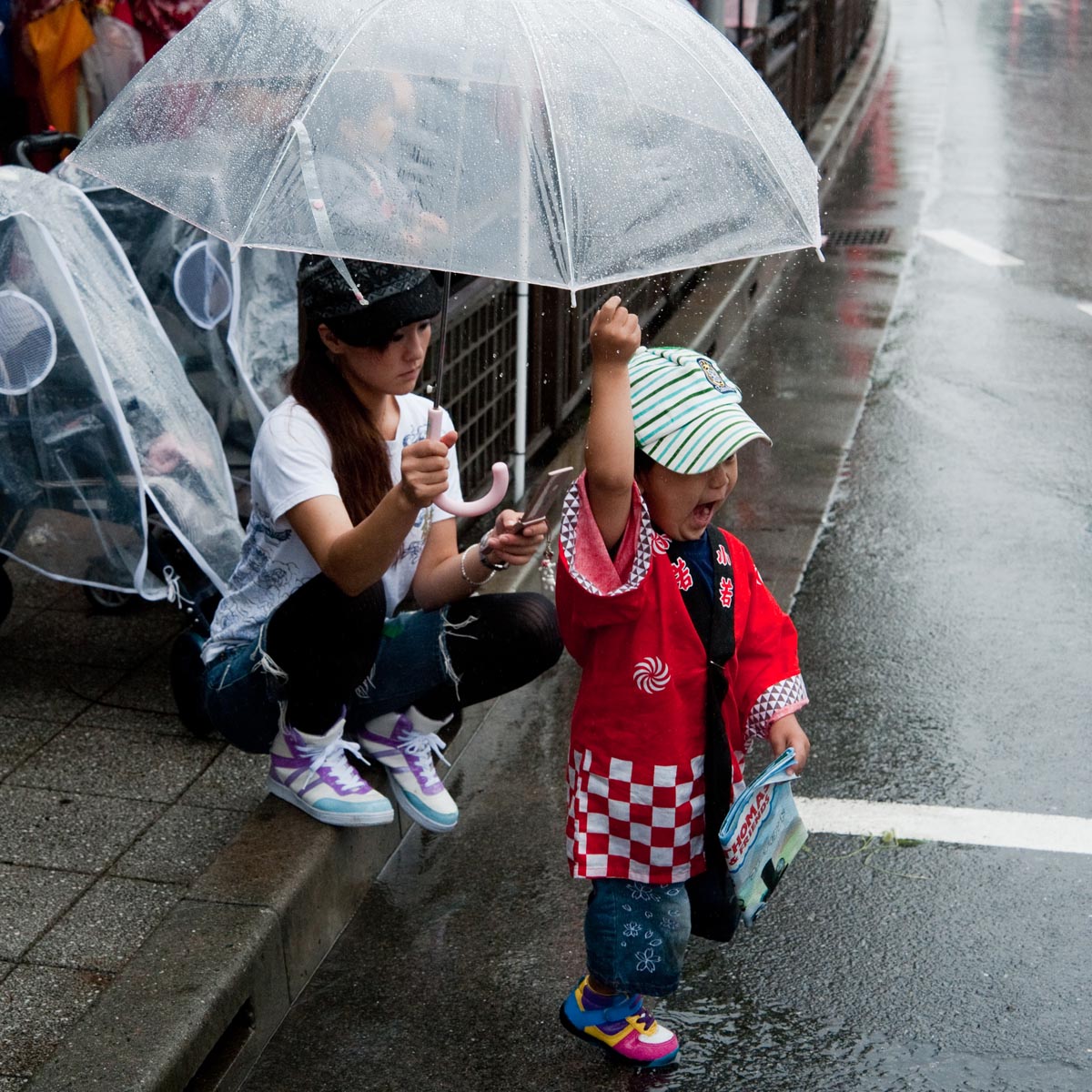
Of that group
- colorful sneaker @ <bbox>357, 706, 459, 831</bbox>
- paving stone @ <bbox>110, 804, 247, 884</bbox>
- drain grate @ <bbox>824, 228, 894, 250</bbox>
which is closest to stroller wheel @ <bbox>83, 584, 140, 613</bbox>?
paving stone @ <bbox>110, 804, 247, 884</bbox>

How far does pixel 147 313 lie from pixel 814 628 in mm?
2437

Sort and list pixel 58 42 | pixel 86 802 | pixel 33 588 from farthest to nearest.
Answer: pixel 58 42, pixel 33 588, pixel 86 802

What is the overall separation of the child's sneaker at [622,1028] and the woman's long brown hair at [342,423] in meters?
1.11

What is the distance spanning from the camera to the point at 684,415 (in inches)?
106

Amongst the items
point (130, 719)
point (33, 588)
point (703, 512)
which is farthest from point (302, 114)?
point (33, 588)

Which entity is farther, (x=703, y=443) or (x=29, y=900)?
(x=29, y=900)

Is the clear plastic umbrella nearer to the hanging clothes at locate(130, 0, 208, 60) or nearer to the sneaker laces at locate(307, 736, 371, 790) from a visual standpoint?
the sneaker laces at locate(307, 736, 371, 790)

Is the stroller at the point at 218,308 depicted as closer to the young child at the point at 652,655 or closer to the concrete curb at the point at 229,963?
the concrete curb at the point at 229,963

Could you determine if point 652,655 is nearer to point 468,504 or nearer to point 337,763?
point 468,504

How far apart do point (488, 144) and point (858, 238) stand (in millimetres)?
8754

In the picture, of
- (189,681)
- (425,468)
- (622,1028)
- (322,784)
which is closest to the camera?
(425,468)

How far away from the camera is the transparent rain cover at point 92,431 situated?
3.77 m

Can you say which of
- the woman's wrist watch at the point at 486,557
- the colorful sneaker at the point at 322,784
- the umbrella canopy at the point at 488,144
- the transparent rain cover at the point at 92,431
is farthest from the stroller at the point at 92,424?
the umbrella canopy at the point at 488,144

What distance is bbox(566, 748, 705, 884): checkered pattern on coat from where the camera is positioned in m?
2.84
